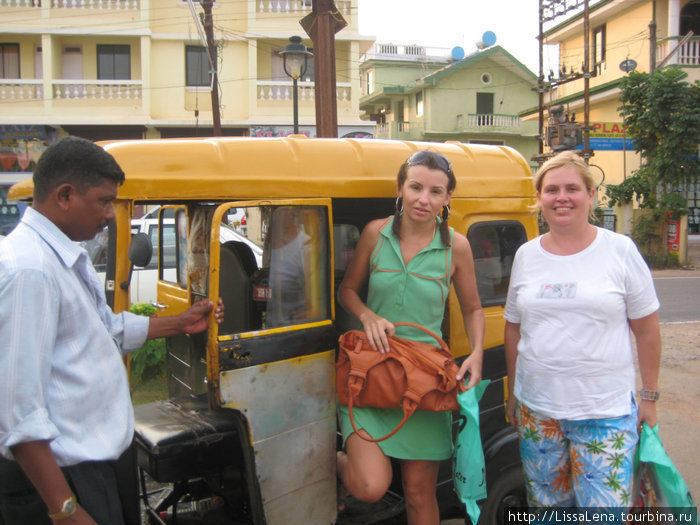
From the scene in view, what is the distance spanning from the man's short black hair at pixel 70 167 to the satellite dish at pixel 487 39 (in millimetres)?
34901

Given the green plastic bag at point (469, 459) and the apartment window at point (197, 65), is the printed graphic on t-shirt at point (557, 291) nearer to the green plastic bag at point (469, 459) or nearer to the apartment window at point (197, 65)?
the green plastic bag at point (469, 459)

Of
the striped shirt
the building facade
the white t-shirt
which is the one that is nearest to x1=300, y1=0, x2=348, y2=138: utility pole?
the white t-shirt

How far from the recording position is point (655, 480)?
7.93ft

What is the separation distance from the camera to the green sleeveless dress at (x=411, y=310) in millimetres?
2598

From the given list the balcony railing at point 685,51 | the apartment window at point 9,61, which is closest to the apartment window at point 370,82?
the balcony railing at point 685,51

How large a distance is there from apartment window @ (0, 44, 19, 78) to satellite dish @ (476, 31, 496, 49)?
24.0 m

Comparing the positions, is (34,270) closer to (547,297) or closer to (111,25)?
(547,297)

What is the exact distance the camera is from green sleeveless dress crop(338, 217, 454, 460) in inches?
102

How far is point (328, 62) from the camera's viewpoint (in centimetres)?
720

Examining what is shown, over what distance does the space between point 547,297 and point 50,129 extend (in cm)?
2000

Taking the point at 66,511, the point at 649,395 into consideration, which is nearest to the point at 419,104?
the point at 649,395

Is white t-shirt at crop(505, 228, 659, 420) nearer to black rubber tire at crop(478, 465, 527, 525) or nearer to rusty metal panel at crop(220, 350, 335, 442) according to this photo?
black rubber tire at crop(478, 465, 527, 525)

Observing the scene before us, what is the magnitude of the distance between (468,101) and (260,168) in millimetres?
32695

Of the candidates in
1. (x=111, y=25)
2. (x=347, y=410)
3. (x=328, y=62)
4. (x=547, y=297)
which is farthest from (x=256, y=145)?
(x=111, y=25)
